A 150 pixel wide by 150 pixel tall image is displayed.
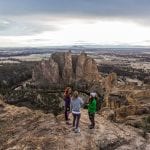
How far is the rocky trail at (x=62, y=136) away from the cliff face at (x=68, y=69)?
7691cm

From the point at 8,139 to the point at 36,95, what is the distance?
63.9 m

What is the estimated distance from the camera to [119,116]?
3062 cm

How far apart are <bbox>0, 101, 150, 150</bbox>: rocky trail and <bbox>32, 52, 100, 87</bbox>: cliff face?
76909mm

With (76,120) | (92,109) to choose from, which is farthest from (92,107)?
Answer: (76,120)

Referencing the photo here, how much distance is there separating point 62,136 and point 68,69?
84.3 meters

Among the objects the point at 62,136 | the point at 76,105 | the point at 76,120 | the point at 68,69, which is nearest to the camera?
the point at 62,136

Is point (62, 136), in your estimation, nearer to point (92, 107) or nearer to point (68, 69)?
point (92, 107)

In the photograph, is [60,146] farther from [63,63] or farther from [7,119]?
[63,63]

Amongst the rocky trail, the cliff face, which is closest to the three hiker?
the rocky trail

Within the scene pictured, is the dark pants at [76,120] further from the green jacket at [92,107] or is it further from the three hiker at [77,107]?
the green jacket at [92,107]

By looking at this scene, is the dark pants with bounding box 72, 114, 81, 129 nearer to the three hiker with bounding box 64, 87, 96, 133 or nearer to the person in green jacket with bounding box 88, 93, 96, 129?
the three hiker with bounding box 64, 87, 96, 133

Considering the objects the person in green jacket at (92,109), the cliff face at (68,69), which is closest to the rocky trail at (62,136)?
the person in green jacket at (92,109)

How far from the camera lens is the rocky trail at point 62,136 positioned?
18609 mm

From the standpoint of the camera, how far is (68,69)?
103625 mm
